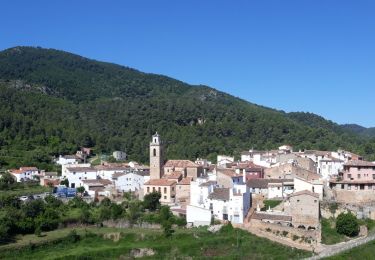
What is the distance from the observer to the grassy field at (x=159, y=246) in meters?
38.1

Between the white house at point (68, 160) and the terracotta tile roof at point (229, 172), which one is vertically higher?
the white house at point (68, 160)

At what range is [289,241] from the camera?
39594mm

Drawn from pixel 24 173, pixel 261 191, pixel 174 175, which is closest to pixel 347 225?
pixel 261 191

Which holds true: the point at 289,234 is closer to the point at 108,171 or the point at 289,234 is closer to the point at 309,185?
the point at 309,185

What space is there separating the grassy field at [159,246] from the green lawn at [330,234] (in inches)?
84.5

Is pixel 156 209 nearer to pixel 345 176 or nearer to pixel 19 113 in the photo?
pixel 345 176

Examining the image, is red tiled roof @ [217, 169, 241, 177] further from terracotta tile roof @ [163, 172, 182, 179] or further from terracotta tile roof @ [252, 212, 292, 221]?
terracotta tile roof @ [252, 212, 292, 221]

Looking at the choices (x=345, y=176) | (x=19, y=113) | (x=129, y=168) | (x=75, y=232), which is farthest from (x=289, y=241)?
(x=19, y=113)

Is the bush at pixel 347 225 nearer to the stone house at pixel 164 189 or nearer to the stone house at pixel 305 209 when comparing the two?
the stone house at pixel 305 209

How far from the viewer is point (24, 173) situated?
64.4 meters

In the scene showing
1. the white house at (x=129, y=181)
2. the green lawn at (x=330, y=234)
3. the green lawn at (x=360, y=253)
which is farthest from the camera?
the white house at (x=129, y=181)

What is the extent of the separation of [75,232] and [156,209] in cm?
891

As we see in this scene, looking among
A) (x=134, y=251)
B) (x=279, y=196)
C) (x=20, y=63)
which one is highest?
(x=20, y=63)

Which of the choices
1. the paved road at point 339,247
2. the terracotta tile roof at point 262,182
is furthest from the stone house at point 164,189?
the paved road at point 339,247
